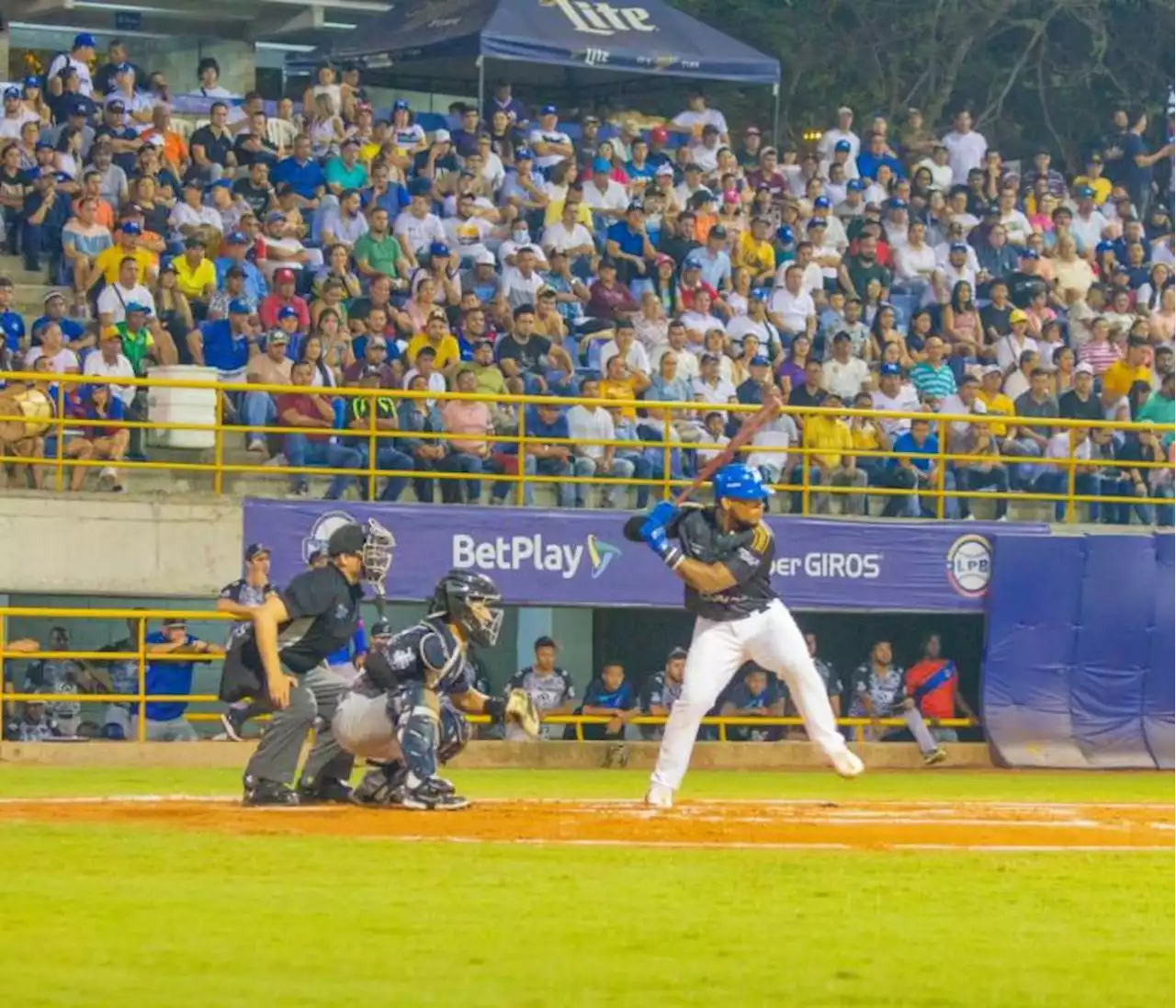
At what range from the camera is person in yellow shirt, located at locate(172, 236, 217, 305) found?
23750mm

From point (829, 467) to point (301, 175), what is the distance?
18.4ft

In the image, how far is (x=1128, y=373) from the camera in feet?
89.8

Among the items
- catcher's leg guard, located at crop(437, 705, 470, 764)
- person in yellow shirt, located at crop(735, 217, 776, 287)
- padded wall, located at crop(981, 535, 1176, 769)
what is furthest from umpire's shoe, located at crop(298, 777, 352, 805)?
person in yellow shirt, located at crop(735, 217, 776, 287)

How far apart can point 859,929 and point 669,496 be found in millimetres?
14382

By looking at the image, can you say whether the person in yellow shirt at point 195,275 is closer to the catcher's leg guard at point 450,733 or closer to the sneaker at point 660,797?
the sneaker at point 660,797

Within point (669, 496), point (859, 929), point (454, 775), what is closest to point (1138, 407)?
point (669, 496)

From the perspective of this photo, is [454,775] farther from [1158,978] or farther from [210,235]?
[1158,978]

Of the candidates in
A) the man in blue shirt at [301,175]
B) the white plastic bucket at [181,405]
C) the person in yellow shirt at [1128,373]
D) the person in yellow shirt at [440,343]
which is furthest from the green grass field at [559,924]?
the person in yellow shirt at [1128,373]

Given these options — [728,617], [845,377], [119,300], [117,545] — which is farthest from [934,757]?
[728,617]

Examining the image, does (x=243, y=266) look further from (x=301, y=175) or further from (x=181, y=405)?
(x=301, y=175)

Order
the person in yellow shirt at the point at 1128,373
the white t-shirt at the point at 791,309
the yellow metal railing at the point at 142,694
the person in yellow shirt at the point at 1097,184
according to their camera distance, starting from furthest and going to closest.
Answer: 1. the person in yellow shirt at the point at 1097,184
2. the person in yellow shirt at the point at 1128,373
3. the white t-shirt at the point at 791,309
4. the yellow metal railing at the point at 142,694

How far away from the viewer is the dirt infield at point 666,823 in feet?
43.1

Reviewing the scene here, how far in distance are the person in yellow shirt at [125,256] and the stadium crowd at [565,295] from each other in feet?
0.09

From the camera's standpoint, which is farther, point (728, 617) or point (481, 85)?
point (481, 85)
